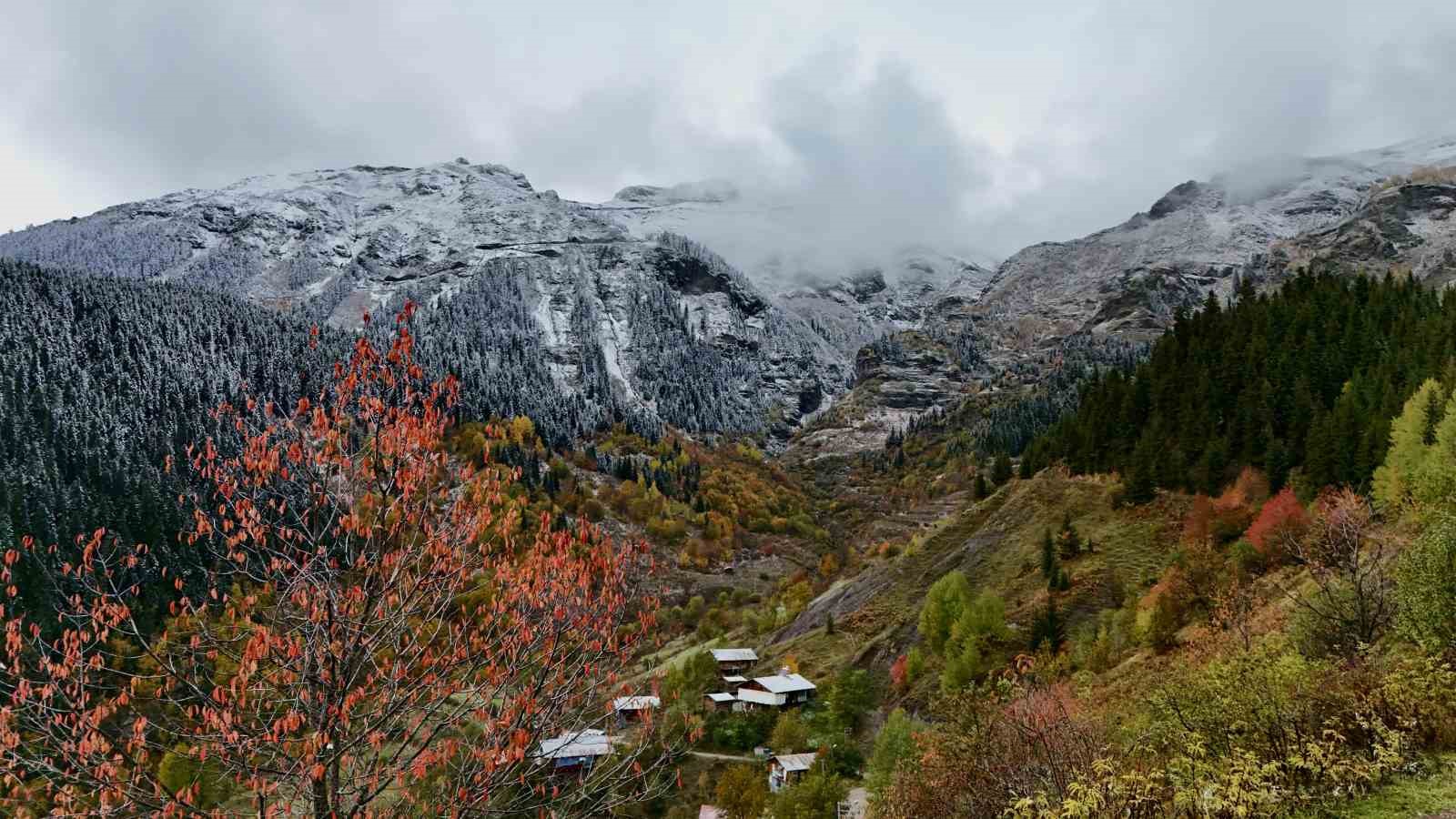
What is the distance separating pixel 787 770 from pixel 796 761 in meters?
2.05

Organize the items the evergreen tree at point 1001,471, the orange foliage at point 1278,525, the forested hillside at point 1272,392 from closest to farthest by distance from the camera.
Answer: the orange foliage at point 1278,525, the forested hillside at point 1272,392, the evergreen tree at point 1001,471

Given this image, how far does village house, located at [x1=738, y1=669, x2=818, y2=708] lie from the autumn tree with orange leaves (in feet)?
207

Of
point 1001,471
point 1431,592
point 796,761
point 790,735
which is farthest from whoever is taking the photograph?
point 1001,471

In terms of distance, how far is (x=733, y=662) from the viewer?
8944 cm

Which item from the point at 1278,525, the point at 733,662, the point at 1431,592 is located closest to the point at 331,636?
the point at 1431,592

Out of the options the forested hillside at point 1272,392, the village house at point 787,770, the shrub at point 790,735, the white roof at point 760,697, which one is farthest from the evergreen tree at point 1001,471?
the village house at point 787,770

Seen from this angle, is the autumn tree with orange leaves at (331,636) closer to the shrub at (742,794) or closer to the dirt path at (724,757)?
the shrub at (742,794)

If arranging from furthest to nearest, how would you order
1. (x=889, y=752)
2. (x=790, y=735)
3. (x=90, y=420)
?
(x=90, y=420), (x=790, y=735), (x=889, y=752)

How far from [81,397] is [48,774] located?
20538 cm

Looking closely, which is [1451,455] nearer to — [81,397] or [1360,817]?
[1360,817]

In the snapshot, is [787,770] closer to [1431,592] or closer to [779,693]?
[779,693]

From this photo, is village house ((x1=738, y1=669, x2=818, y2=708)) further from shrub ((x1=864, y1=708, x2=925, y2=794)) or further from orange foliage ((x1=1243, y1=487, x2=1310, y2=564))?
orange foliage ((x1=1243, y1=487, x2=1310, y2=564))

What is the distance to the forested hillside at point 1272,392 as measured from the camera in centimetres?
5694

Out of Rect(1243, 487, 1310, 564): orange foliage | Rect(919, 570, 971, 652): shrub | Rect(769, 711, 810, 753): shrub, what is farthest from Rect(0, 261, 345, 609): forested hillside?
Rect(1243, 487, 1310, 564): orange foliage
